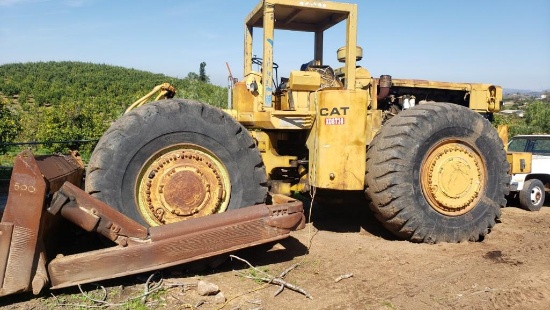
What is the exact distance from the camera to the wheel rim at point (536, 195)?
8008 millimetres

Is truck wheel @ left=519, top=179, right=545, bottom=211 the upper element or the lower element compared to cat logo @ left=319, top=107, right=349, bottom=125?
lower

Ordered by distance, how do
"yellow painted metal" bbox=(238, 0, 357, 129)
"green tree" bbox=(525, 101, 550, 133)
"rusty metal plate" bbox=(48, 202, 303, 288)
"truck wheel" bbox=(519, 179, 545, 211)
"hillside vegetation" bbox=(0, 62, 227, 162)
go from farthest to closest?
"green tree" bbox=(525, 101, 550, 133), "hillside vegetation" bbox=(0, 62, 227, 162), "truck wheel" bbox=(519, 179, 545, 211), "yellow painted metal" bbox=(238, 0, 357, 129), "rusty metal plate" bbox=(48, 202, 303, 288)

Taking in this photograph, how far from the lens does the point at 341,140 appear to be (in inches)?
180

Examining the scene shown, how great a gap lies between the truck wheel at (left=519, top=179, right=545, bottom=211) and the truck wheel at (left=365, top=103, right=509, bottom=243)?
A: 3.29 metres

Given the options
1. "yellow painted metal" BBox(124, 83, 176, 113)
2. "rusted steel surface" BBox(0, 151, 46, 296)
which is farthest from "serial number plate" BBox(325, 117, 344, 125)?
"rusted steel surface" BBox(0, 151, 46, 296)

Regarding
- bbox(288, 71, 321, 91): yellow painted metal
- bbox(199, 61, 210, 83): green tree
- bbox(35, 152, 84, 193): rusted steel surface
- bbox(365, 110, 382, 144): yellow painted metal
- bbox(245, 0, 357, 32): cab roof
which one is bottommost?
bbox(35, 152, 84, 193): rusted steel surface

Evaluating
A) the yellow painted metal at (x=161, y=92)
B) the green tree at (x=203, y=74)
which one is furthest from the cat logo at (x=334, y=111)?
the green tree at (x=203, y=74)

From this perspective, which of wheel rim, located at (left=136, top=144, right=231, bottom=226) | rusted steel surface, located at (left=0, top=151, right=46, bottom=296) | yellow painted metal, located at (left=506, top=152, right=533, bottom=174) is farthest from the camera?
yellow painted metal, located at (left=506, top=152, right=533, bottom=174)

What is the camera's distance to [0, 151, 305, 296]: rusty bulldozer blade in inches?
118

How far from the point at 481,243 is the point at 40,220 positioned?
14.8 ft

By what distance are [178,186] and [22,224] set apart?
1.24 metres

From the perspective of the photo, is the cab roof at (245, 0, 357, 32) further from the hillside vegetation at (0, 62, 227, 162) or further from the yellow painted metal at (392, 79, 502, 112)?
the hillside vegetation at (0, 62, 227, 162)

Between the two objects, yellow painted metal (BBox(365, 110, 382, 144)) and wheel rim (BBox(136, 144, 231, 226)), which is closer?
wheel rim (BBox(136, 144, 231, 226))

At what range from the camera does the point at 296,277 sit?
12.8 ft
